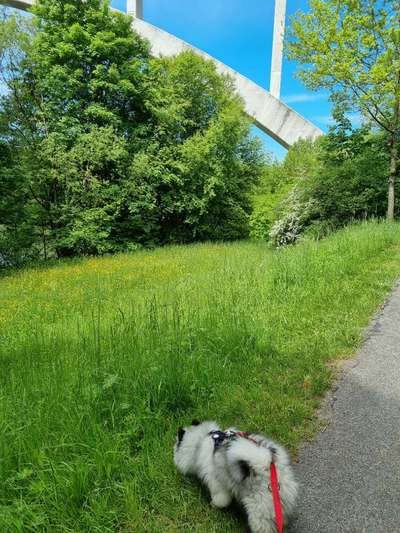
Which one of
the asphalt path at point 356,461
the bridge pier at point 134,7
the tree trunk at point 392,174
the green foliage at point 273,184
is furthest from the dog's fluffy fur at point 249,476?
the bridge pier at point 134,7

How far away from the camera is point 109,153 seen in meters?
14.8

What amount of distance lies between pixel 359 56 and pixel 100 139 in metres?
10.3

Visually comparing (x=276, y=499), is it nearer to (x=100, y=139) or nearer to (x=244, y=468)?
(x=244, y=468)

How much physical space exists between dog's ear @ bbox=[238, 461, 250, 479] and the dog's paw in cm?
24

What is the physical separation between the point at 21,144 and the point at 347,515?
609 inches

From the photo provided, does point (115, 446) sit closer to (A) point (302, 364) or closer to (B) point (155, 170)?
(A) point (302, 364)

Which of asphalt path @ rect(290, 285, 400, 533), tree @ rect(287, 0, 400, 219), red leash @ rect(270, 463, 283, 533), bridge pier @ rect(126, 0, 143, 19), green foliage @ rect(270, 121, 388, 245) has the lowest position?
asphalt path @ rect(290, 285, 400, 533)

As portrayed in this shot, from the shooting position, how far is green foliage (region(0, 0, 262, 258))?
14.3 m

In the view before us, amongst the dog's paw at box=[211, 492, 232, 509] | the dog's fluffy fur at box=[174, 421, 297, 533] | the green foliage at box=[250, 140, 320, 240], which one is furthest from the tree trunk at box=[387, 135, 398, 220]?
the dog's paw at box=[211, 492, 232, 509]

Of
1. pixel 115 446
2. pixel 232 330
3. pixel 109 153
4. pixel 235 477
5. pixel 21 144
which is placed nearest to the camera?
pixel 235 477

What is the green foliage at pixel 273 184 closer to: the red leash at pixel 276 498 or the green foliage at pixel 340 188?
the green foliage at pixel 340 188

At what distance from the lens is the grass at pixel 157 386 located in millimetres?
1892

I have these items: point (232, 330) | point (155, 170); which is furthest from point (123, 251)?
point (232, 330)

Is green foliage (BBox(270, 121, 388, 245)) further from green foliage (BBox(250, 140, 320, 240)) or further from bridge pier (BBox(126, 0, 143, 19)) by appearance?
bridge pier (BBox(126, 0, 143, 19))
